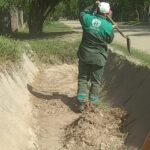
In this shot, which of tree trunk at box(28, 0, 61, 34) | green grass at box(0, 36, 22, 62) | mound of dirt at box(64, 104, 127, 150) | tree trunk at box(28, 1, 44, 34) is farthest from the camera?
tree trunk at box(28, 1, 44, 34)

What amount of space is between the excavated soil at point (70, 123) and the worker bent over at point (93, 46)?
0.44m

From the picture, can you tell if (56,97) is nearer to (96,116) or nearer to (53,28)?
(96,116)

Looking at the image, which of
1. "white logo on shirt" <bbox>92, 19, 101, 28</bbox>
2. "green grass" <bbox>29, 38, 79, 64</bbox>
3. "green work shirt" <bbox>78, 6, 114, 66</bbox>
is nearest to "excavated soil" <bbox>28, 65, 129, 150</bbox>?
"green work shirt" <bbox>78, 6, 114, 66</bbox>

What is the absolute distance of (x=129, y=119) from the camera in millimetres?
9461

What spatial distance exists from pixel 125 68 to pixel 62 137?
3.42 metres

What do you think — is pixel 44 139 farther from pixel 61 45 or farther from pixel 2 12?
pixel 2 12

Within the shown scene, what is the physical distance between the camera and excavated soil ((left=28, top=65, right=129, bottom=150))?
29.0 ft

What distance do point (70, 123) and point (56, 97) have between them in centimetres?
204

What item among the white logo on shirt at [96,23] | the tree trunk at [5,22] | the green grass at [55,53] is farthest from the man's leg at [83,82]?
the tree trunk at [5,22]

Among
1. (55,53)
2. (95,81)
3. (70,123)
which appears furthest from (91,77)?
(55,53)

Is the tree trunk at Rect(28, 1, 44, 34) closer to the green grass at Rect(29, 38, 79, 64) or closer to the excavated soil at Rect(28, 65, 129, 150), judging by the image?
the green grass at Rect(29, 38, 79, 64)

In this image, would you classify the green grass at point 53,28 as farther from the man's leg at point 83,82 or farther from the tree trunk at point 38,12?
the man's leg at point 83,82

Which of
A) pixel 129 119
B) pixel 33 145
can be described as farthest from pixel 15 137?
pixel 129 119

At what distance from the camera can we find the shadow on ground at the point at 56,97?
11.4 m
